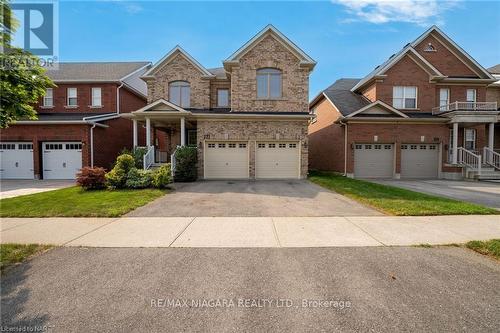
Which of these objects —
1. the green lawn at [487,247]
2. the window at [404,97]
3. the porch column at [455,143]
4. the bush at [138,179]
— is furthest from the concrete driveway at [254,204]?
the porch column at [455,143]

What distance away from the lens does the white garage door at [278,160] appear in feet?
51.0

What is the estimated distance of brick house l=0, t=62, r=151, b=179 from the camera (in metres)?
16.0

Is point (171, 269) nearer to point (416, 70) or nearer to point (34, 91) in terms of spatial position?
point (34, 91)

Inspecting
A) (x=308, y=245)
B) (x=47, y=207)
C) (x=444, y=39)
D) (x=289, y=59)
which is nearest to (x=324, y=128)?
(x=289, y=59)

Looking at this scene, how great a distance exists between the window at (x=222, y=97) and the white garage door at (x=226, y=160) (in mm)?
3940

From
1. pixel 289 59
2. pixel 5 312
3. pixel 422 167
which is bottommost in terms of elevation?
pixel 5 312

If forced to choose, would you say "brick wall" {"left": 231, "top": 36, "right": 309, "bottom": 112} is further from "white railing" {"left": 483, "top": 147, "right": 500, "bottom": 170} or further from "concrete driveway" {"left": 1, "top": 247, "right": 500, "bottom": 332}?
"white railing" {"left": 483, "top": 147, "right": 500, "bottom": 170}

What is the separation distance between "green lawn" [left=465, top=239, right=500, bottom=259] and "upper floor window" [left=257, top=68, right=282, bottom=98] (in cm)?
1323

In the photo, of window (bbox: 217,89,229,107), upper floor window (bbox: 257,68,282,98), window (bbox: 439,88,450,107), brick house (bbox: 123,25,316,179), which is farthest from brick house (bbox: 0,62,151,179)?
window (bbox: 439,88,450,107)

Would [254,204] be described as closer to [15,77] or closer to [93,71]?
[15,77]

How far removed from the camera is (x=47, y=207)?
7.60m

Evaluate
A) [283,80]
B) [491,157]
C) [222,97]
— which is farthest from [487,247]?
[491,157]

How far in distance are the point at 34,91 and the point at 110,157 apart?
14500 millimetres

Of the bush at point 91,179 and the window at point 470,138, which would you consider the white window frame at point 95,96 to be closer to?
the bush at point 91,179
